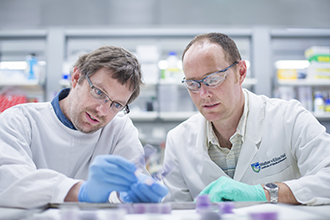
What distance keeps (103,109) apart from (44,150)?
14.0 inches

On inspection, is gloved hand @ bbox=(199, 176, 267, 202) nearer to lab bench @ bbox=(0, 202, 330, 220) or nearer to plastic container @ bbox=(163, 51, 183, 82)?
lab bench @ bbox=(0, 202, 330, 220)

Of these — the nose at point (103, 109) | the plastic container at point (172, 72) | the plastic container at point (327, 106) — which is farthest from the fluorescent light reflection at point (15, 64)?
the plastic container at point (327, 106)

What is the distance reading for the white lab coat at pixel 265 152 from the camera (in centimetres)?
118

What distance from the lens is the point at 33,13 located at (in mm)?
3033

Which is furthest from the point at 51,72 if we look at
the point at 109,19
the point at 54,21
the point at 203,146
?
the point at 203,146

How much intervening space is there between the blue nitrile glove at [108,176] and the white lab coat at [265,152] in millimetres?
594

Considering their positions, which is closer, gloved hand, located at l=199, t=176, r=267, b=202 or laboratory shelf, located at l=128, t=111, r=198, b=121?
gloved hand, located at l=199, t=176, r=267, b=202

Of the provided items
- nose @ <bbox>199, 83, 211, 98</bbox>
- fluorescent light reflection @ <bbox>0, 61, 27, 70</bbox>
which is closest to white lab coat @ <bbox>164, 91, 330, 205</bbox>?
nose @ <bbox>199, 83, 211, 98</bbox>

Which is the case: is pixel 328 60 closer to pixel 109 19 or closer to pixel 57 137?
pixel 109 19

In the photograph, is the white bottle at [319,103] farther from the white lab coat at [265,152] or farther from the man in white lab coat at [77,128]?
the man in white lab coat at [77,128]

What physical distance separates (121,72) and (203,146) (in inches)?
22.8

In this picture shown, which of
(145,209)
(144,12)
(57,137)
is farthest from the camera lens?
(144,12)

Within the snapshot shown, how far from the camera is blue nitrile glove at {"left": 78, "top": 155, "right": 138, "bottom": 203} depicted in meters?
0.79

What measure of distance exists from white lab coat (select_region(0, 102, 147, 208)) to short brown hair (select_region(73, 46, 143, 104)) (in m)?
0.27
